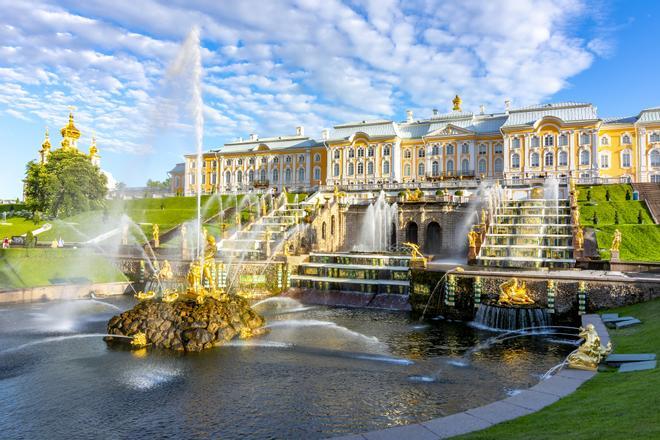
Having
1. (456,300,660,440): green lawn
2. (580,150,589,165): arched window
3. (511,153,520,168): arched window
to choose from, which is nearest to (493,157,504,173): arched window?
(511,153,520,168): arched window

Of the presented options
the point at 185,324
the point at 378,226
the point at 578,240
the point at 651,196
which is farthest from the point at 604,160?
the point at 185,324

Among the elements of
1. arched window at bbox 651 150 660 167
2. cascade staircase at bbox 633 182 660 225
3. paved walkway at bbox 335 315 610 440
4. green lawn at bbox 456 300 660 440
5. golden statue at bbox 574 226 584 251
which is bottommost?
→ paved walkway at bbox 335 315 610 440

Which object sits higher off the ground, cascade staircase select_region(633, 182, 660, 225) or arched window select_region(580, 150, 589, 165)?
arched window select_region(580, 150, 589, 165)

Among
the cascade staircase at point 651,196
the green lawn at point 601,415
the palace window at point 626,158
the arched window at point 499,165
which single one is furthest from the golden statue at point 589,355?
the palace window at point 626,158

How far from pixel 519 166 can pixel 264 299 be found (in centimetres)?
5183

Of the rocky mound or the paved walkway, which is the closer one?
the paved walkway

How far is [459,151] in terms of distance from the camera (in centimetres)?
7144

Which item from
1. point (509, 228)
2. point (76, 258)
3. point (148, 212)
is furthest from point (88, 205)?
point (509, 228)

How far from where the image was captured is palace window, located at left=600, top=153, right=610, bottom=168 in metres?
65.9

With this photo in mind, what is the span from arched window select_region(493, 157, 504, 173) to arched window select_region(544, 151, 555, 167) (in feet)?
21.2

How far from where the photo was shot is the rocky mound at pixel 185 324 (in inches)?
619

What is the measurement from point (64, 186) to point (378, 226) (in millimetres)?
41316

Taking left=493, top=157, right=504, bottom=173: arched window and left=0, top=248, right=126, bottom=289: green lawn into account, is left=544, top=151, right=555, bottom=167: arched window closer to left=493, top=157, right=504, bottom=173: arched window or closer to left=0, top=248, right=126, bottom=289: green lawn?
left=493, top=157, right=504, bottom=173: arched window

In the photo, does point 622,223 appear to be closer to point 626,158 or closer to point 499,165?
point 499,165
